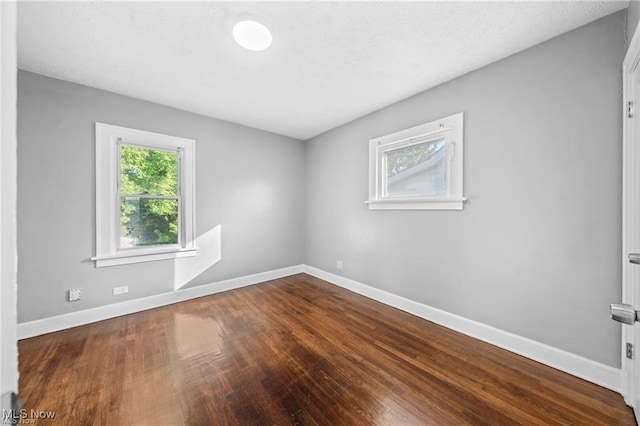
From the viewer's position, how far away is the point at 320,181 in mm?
4219

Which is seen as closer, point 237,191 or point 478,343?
point 478,343

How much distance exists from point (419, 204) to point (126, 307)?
12.0 ft

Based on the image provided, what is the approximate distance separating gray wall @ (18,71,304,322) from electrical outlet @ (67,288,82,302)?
50 mm

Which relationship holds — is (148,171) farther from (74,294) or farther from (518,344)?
(518,344)

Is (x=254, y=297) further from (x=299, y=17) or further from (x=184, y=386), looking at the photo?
(x=299, y=17)

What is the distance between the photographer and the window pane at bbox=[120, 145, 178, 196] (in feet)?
9.37

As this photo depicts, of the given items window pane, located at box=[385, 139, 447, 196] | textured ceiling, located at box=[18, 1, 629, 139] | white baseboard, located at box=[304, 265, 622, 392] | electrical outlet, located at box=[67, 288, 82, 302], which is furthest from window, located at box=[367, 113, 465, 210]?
electrical outlet, located at box=[67, 288, 82, 302]

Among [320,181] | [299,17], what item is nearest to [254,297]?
[320,181]

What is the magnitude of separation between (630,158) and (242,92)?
334 centimetres

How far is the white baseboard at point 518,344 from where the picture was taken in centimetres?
167

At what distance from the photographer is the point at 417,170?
285 centimetres

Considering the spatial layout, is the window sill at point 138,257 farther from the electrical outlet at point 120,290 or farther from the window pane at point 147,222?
the electrical outlet at point 120,290

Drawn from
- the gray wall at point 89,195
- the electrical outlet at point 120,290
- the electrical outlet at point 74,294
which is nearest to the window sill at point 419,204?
the gray wall at point 89,195

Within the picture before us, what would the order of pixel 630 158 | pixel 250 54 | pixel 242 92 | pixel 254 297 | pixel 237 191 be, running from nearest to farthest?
pixel 630 158 < pixel 250 54 < pixel 242 92 < pixel 254 297 < pixel 237 191
